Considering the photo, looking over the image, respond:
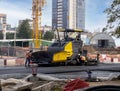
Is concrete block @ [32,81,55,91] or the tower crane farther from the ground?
the tower crane

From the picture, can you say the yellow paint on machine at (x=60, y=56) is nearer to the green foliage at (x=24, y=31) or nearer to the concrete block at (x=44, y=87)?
the concrete block at (x=44, y=87)

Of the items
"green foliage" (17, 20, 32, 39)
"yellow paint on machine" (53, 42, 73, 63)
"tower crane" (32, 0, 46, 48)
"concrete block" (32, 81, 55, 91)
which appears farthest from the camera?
"green foliage" (17, 20, 32, 39)

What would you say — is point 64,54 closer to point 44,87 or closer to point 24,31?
point 44,87

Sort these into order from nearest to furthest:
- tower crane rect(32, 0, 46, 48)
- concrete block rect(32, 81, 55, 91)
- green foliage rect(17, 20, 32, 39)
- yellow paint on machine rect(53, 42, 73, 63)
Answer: concrete block rect(32, 81, 55, 91) < yellow paint on machine rect(53, 42, 73, 63) < tower crane rect(32, 0, 46, 48) < green foliage rect(17, 20, 32, 39)

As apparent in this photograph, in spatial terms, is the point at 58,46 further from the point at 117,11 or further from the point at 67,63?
the point at 117,11

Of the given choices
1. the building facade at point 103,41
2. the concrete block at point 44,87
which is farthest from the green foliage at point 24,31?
the concrete block at point 44,87

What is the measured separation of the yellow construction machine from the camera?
1342 inches

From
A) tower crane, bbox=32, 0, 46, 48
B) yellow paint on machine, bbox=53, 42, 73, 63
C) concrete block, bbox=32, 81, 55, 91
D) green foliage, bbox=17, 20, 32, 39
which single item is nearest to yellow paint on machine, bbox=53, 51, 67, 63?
yellow paint on machine, bbox=53, 42, 73, 63

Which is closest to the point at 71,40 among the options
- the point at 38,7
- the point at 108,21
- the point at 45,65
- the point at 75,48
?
the point at 75,48

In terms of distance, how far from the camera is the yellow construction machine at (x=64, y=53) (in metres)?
34.1

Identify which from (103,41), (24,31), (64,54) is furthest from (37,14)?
(24,31)

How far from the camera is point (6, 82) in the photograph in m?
12.2

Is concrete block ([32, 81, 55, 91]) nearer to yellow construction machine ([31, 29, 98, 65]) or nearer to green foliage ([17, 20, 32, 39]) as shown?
yellow construction machine ([31, 29, 98, 65])

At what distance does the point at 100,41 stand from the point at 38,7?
1808 cm
